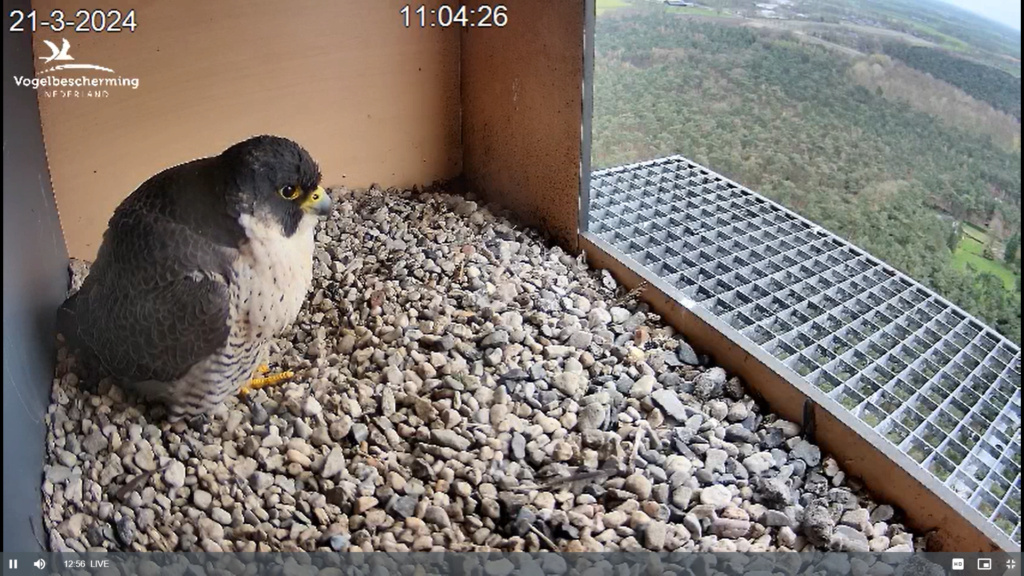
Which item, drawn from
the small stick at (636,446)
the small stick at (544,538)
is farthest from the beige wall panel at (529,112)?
the small stick at (544,538)

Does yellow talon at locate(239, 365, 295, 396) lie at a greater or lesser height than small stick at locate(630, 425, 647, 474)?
greater

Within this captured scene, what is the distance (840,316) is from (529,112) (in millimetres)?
1155

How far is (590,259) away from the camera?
8.62 ft

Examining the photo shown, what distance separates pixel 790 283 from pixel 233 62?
148 centimetres

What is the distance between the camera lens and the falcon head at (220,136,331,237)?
5.48 feet

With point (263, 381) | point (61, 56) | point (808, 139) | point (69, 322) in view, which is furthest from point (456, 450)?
point (61, 56)

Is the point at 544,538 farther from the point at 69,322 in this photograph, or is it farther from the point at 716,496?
the point at 69,322

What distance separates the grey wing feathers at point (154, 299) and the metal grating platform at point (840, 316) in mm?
1252

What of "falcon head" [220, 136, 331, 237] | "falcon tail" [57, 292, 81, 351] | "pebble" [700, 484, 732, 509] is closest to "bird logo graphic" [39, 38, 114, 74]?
"falcon head" [220, 136, 331, 237]

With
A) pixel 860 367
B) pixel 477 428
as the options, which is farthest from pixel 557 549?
pixel 860 367

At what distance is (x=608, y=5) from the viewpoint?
228 centimetres

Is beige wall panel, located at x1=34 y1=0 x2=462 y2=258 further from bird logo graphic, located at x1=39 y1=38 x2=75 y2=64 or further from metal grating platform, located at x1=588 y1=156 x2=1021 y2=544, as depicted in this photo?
metal grating platform, located at x1=588 y1=156 x2=1021 y2=544
